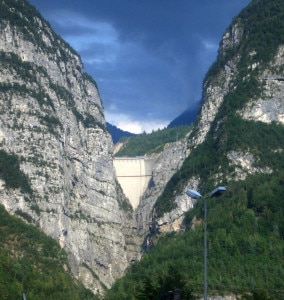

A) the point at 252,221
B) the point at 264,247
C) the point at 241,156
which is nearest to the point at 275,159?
the point at 241,156

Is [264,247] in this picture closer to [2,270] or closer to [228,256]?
[228,256]

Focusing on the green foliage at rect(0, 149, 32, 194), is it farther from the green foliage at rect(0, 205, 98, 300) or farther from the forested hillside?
the forested hillside

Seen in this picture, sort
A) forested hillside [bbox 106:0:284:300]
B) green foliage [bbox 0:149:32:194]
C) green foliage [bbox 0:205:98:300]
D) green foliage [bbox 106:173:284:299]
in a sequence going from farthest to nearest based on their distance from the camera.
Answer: green foliage [bbox 0:149:32:194]
green foliage [bbox 0:205:98:300]
forested hillside [bbox 106:0:284:300]
green foliage [bbox 106:173:284:299]

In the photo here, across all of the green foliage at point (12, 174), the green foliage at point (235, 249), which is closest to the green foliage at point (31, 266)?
the green foliage at point (235, 249)

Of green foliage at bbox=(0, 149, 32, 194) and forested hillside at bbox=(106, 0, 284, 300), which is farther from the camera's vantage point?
green foliage at bbox=(0, 149, 32, 194)

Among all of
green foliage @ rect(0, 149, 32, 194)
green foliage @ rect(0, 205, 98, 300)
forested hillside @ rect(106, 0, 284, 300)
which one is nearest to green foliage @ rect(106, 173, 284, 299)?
forested hillside @ rect(106, 0, 284, 300)

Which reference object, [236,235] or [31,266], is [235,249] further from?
[31,266]
